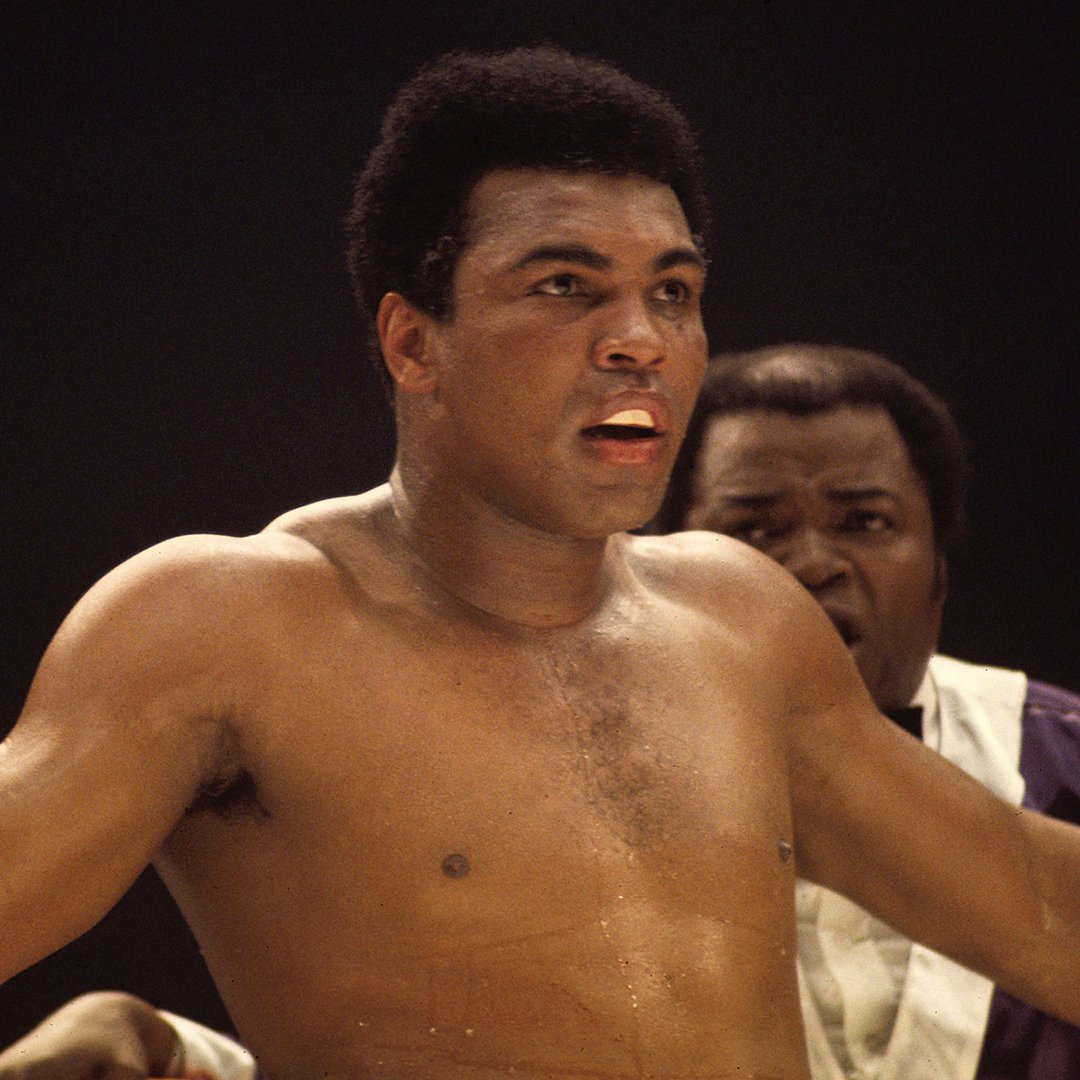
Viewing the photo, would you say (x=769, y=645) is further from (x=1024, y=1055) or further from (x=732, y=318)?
(x=732, y=318)

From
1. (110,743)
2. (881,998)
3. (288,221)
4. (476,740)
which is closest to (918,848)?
(476,740)

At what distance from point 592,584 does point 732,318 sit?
3.36 ft

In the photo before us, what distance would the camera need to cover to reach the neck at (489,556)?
52.9 inches

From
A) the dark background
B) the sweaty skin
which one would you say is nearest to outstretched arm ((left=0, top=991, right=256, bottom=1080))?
the sweaty skin

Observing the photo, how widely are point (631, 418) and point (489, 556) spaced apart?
0.53 ft

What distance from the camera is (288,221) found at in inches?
78.2

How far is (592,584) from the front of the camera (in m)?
1.39

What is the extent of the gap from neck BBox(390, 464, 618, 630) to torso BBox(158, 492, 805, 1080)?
3 centimetres

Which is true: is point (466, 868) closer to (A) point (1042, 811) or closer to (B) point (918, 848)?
(B) point (918, 848)

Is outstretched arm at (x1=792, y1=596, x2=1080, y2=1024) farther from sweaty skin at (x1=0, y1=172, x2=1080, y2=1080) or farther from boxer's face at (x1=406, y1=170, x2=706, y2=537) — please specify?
boxer's face at (x1=406, y1=170, x2=706, y2=537)

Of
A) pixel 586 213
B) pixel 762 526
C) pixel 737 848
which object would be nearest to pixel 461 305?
pixel 586 213

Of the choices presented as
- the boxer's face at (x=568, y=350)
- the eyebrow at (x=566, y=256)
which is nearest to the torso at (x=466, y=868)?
the boxer's face at (x=568, y=350)

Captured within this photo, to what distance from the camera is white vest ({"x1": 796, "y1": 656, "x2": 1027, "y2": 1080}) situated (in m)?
1.91

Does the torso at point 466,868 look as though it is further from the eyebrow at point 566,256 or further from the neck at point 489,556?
the eyebrow at point 566,256
